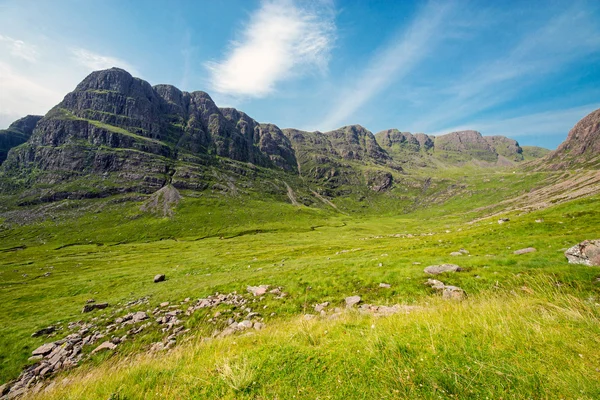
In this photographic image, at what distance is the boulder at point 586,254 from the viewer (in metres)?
14.4

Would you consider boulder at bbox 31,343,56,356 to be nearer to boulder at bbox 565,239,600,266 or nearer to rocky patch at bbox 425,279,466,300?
rocky patch at bbox 425,279,466,300

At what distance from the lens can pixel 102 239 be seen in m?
118

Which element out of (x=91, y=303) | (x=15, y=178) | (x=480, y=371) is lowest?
(x=91, y=303)

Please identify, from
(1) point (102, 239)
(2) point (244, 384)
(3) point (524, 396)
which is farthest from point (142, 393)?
(1) point (102, 239)

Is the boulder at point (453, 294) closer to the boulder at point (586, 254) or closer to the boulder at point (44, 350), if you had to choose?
the boulder at point (586, 254)

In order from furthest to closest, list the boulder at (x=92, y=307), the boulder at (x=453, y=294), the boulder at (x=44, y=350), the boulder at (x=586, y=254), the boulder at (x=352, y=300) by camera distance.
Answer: the boulder at (x=92, y=307) → the boulder at (x=44, y=350) → the boulder at (x=352, y=300) → the boulder at (x=586, y=254) → the boulder at (x=453, y=294)

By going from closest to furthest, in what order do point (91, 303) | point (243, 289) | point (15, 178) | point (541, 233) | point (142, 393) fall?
point (142, 393) < point (243, 289) < point (91, 303) < point (541, 233) < point (15, 178)

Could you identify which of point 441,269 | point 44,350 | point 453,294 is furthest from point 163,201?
point 453,294

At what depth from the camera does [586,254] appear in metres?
15.1

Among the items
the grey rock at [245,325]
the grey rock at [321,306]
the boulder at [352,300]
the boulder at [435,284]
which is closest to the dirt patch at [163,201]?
the grey rock at [245,325]

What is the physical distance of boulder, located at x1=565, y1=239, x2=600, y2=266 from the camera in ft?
47.3

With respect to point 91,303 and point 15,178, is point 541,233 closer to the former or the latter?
point 91,303

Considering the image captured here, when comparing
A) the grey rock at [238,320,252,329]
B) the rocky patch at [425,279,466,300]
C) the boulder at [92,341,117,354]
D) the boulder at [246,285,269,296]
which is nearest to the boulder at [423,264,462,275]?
the rocky patch at [425,279,466,300]

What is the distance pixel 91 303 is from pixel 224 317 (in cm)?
1781
